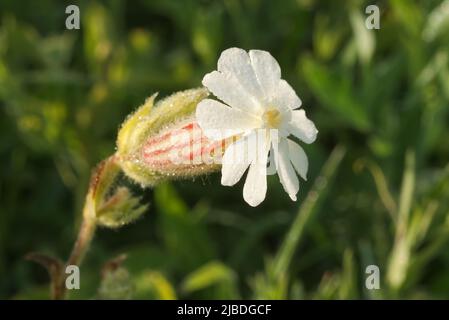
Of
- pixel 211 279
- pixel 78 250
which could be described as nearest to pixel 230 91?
pixel 78 250

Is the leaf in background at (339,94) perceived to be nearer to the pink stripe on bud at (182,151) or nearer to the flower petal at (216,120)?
the pink stripe on bud at (182,151)

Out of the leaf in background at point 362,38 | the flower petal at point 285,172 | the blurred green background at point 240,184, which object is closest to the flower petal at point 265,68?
the flower petal at point 285,172

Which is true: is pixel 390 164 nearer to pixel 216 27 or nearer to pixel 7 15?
pixel 216 27

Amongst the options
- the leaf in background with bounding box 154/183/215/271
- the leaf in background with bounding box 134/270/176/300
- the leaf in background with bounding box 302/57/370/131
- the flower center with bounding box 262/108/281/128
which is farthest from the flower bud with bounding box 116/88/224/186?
the leaf in background with bounding box 302/57/370/131

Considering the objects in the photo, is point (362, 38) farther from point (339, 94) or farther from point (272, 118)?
point (272, 118)

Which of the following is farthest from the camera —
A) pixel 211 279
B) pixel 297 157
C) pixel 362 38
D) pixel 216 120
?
pixel 362 38
